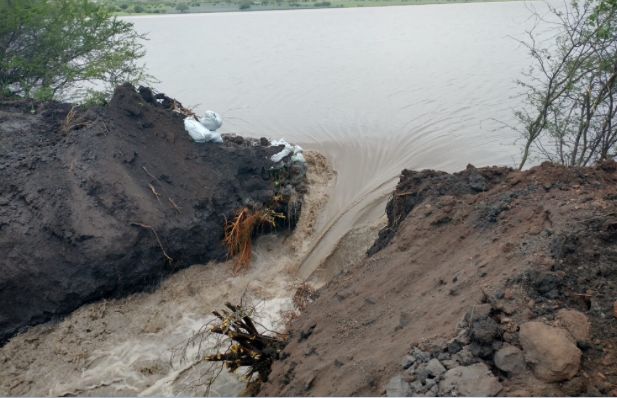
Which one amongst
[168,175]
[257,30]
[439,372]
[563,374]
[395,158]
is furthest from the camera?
[257,30]

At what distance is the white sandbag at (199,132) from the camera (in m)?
8.91

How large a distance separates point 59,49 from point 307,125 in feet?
21.6

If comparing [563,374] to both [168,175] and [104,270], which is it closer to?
[104,270]

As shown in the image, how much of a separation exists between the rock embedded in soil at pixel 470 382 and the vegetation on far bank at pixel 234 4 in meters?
37.3

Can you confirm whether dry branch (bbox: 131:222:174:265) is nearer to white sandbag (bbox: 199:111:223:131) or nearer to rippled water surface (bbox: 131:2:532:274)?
rippled water surface (bbox: 131:2:532:274)

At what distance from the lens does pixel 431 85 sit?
57.0ft

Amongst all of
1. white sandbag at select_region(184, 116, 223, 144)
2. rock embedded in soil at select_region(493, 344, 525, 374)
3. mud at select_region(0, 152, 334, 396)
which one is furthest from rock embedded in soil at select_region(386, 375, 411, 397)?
white sandbag at select_region(184, 116, 223, 144)

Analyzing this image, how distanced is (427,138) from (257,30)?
62.8ft

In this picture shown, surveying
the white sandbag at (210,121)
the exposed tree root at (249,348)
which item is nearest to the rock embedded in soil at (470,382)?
the exposed tree root at (249,348)

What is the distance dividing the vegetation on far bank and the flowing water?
3879mm

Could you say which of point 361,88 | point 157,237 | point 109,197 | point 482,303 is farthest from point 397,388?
point 361,88

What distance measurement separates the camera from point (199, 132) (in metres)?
8.91

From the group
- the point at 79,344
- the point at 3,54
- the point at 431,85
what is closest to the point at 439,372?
the point at 79,344

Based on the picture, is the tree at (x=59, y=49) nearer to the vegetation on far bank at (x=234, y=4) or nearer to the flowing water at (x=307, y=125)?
the flowing water at (x=307, y=125)
